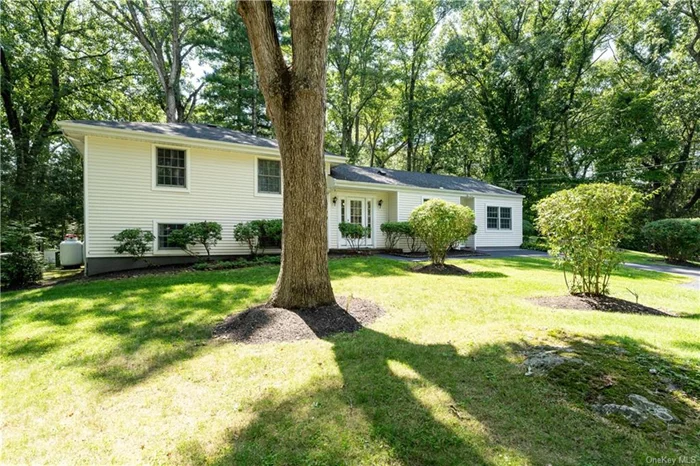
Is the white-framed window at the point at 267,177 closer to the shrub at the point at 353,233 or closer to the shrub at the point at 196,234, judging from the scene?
the shrub at the point at 196,234

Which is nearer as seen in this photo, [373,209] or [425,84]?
[373,209]

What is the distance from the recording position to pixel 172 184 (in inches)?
391

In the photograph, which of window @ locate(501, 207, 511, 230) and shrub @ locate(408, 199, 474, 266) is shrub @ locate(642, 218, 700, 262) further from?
shrub @ locate(408, 199, 474, 266)

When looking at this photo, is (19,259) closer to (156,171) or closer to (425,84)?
(156,171)

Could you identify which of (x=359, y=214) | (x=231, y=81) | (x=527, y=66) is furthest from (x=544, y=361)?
(x=527, y=66)

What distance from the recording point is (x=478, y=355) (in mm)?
3287

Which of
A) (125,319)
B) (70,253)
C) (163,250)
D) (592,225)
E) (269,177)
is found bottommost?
(125,319)

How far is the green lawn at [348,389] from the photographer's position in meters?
1.98

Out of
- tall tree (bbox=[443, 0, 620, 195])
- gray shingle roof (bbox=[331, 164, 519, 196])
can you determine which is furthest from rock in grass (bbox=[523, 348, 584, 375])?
tall tree (bbox=[443, 0, 620, 195])

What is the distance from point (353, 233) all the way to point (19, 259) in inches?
374

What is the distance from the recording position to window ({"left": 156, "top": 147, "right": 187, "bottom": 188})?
9.77m

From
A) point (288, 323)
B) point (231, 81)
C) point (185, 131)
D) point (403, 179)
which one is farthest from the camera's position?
point (231, 81)

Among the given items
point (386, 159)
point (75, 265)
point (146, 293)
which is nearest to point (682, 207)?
point (386, 159)

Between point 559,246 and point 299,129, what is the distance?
15.8 ft
